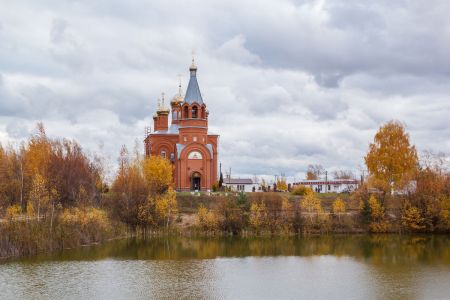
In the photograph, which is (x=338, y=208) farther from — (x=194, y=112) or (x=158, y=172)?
(x=194, y=112)

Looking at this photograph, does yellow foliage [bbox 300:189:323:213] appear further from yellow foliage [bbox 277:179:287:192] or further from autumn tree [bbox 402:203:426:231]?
yellow foliage [bbox 277:179:287:192]

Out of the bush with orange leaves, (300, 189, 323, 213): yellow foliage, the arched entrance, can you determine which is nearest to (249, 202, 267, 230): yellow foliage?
(300, 189, 323, 213): yellow foliage

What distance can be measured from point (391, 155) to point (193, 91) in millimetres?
20620

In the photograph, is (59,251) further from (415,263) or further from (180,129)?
(180,129)

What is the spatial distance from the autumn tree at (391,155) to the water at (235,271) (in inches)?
644

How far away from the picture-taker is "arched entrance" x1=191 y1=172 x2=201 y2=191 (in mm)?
61094

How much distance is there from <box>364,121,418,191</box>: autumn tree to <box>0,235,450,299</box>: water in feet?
53.6

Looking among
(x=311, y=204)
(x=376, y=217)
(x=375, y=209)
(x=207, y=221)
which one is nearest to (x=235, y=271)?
(x=207, y=221)

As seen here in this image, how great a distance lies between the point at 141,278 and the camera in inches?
1089

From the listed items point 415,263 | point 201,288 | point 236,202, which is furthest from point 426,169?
point 201,288

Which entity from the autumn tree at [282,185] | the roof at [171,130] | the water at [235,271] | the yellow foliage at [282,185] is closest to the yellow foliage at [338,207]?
the water at [235,271]

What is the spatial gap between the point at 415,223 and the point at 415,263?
659 inches

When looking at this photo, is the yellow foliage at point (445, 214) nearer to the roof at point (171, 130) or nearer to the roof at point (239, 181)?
the roof at point (171, 130)

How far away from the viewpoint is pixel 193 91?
6166cm
